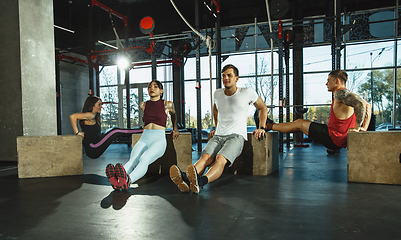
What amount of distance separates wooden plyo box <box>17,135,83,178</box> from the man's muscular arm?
286 cm

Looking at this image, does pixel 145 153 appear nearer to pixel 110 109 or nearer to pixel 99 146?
pixel 99 146

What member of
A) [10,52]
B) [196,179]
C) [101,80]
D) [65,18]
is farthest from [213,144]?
[101,80]

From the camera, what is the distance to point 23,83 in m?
3.89

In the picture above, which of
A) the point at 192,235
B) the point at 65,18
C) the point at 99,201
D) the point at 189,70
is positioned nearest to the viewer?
the point at 192,235

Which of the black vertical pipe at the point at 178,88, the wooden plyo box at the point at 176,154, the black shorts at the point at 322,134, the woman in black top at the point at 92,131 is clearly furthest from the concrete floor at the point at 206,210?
the black vertical pipe at the point at 178,88

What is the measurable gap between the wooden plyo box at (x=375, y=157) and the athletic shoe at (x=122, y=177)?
6.81ft

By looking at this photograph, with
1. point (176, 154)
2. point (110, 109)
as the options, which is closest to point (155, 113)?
point (176, 154)

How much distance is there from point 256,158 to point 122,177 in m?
1.48

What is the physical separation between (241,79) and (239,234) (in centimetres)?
782

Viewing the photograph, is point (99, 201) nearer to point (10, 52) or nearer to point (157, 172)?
point (157, 172)

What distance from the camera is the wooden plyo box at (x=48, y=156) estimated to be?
2975mm

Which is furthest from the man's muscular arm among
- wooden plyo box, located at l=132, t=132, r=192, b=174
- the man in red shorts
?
wooden plyo box, located at l=132, t=132, r=192, b=174

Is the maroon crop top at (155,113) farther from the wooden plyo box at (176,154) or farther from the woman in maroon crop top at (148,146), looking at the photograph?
the wooden plyo box at (176,154)

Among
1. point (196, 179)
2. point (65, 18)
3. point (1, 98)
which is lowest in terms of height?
point (196, 179)
